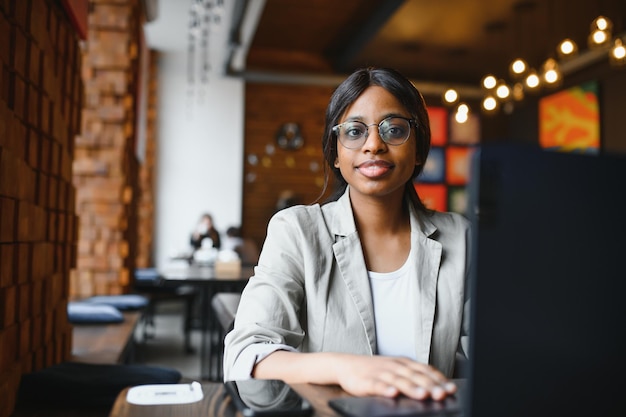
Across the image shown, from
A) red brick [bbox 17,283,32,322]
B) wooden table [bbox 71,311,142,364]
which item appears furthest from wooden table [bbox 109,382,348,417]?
wooden table [bbox 71,311,142,364]

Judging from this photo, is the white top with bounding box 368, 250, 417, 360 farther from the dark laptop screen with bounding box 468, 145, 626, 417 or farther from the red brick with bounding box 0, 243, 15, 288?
the red brick with bounding box 0, 243, 15, 288

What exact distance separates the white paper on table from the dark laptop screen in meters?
0.48

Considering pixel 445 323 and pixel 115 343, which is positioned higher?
pixel 445 323

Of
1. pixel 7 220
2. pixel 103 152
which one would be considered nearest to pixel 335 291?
pixel 7 220

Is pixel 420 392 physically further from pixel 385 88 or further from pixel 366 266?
pixel 385 88

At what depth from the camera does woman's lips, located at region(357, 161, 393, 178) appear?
1297 mm

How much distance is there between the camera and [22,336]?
177 cm

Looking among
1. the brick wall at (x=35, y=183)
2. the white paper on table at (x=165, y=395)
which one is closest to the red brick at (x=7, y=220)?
the brick wall at (x=35, y=183)

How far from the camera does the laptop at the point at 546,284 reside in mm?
550

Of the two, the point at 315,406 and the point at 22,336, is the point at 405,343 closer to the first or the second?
the point at 315,406

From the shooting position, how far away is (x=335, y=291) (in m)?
1.29

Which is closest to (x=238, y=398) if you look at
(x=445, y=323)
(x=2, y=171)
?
(x=445, y=323)

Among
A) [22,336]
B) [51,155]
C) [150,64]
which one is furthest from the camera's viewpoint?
[150,64]

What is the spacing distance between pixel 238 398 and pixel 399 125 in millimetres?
729
